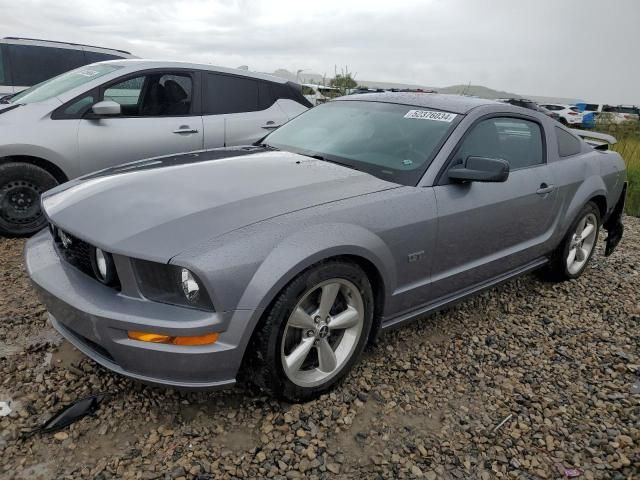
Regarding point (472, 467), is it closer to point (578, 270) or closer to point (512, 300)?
point (512, 300)

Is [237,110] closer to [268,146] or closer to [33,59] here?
[268,146]

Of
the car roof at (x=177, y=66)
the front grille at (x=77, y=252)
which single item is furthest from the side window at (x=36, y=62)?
the front grille at (x=77, y=252)

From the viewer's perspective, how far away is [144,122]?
4750mm

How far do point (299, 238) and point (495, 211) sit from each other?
1.48m

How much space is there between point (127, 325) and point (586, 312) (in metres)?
3.33

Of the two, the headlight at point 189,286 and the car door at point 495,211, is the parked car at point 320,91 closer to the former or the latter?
the car door at point 495,211

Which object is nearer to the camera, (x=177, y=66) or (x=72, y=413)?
(x=72, y=413)

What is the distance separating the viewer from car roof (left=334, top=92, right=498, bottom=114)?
317 centimetres

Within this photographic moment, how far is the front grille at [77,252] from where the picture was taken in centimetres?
223

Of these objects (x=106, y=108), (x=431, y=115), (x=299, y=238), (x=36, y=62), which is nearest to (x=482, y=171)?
(x=431, y=115)

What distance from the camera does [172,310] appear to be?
2.00 metres

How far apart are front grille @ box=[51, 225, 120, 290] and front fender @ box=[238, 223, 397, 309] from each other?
630 millimetres

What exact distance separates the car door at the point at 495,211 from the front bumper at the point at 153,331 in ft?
4.31

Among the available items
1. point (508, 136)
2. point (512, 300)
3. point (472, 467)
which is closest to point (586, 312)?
point (512, 300)
